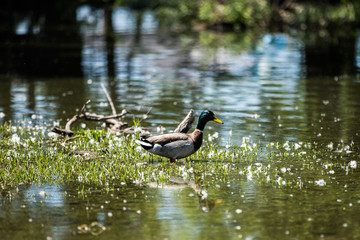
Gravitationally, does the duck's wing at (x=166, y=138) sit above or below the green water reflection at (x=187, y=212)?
above

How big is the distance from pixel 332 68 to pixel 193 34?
60.4ft

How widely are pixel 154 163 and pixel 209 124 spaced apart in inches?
160

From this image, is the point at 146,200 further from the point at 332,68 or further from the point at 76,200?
the point at 332,68

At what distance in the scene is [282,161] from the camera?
1147 cm

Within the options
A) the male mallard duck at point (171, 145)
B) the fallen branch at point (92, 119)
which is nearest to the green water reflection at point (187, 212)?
the male mallard duck at point (171, 145)

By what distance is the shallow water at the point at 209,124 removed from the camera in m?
8.22

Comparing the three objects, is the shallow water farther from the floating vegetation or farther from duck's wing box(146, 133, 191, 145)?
duck's wing box(146, 133, 191, 145)

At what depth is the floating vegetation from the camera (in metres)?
10.3

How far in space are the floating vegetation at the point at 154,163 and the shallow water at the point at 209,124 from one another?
5.7 inches

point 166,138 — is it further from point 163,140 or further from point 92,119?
point 92,119

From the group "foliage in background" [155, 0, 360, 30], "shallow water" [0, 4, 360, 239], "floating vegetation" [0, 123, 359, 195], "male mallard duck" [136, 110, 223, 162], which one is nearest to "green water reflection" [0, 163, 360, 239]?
"shallow water" [0, 4, 360, 239]

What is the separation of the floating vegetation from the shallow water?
5.7 inches

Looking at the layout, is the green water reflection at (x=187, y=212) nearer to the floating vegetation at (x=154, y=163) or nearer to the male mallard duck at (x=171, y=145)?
the floating vegetation at (x=154, y=163)

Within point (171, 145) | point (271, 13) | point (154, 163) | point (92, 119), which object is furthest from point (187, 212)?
point (271, 13)
